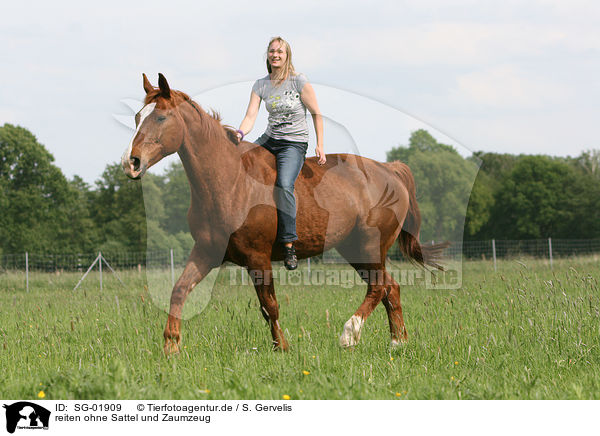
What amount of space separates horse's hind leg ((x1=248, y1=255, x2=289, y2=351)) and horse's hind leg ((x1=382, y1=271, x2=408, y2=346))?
144 centimetres

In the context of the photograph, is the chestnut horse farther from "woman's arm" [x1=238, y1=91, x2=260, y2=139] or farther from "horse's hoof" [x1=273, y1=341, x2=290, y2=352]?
"woman's arm" [x1=238, y1=91, x2=260, y2=139]

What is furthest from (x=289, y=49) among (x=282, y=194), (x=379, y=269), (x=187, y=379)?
(x=187, y=379)

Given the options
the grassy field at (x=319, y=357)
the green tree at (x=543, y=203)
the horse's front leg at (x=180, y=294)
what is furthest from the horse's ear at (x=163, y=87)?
the green tree at (x=543, y=203)

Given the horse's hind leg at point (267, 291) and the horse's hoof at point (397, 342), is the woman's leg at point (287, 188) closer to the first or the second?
the horse's hind leg at point (267, 291)

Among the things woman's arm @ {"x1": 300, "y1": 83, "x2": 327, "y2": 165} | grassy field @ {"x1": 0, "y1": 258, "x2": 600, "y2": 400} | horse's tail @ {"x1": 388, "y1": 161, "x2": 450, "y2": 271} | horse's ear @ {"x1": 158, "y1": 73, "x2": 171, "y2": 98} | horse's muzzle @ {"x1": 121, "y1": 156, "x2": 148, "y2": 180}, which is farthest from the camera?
horse's tail @ {"x1": 388, "y1": 161, "x2": 450, "y2": 271}

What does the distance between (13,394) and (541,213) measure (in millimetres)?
48952

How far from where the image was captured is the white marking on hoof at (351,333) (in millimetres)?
5413

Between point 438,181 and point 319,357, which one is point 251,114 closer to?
point 319,357

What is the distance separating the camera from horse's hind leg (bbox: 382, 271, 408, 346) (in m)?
6.01

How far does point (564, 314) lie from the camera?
553 cm

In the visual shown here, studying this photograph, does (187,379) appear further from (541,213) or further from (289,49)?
(541,213)

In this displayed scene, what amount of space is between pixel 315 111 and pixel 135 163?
6.04ft

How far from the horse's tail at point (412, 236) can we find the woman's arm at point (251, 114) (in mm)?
2269

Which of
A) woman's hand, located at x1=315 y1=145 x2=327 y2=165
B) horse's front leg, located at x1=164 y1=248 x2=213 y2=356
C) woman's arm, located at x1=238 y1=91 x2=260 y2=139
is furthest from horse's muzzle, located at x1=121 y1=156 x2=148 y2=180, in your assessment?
woman's hand, located at x1=315 y1=145 x2=327 y2=165
